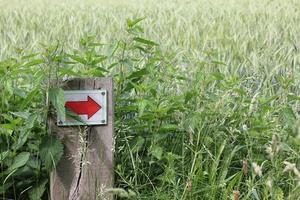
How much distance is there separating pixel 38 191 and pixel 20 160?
0.38 ft

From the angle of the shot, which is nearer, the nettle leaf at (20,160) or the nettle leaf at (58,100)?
the nettle leaf at (58,100)

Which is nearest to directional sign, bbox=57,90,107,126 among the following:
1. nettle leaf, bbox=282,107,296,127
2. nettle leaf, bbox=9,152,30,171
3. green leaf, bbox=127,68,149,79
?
nettle leaf, bbox=9,152,30,171

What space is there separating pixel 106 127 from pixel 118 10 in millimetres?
3966

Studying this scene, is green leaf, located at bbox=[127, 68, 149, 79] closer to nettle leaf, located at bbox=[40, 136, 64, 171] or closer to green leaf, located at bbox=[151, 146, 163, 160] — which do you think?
green leaf, located at bbox=[151, 146, 163, 160]

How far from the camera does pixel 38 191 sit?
2.05m

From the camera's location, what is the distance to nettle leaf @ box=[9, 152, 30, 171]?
1.99 metres

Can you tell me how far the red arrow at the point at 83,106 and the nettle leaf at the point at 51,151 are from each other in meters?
0.11

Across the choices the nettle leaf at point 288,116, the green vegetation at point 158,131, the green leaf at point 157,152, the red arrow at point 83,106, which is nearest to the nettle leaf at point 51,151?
the green vegetation at point 158,131

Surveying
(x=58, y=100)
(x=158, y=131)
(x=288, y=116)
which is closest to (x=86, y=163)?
(x=58, y=100)

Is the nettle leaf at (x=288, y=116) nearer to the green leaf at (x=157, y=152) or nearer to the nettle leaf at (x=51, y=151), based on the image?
the green leaf at (x=157, y=152)

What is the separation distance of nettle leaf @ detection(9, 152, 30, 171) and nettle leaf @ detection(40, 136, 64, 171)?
95mm

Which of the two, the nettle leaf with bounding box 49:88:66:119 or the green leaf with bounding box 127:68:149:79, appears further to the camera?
the green leaf with bounding box 127:68:149:79

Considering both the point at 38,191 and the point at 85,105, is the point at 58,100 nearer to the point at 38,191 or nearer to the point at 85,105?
the point at 85,105

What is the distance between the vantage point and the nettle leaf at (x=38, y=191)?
2.04 meters
